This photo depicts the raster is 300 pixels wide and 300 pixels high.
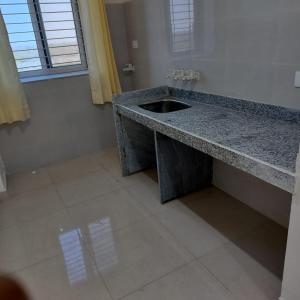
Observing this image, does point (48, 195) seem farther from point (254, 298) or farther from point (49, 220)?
point (254, 298)

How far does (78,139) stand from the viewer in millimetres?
3312

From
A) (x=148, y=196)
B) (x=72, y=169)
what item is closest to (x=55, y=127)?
(x=72, y=169)

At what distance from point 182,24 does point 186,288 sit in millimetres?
1983

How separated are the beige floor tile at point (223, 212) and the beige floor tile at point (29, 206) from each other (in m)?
1.16

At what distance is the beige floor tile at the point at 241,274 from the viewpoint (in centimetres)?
145

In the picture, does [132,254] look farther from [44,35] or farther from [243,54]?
[44,35]

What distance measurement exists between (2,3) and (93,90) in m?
1.17

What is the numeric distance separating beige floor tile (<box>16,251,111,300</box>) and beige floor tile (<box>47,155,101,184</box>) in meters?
1.17

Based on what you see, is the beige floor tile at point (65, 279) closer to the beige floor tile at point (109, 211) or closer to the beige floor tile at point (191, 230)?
the beige floor tile at point (109, 211)

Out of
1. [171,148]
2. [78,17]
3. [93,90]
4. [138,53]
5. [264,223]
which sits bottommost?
[264,223]

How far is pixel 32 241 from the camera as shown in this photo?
197 cm

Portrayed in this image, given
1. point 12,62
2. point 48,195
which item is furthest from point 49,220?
point 12,62

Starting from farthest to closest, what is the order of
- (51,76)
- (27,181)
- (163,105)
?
(51,76) → (27,181) → (163,105)

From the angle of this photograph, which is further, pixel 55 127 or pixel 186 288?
pixel 55 127
